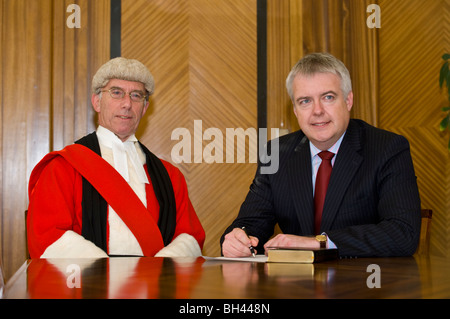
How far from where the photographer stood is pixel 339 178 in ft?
7.18

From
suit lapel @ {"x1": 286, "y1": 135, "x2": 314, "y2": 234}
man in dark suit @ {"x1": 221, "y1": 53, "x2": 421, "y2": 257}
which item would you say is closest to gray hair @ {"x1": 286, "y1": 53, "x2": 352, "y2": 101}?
man in dark suit @ {"x1": 221, "y1": 53, "x2": 421, "y2": 257}

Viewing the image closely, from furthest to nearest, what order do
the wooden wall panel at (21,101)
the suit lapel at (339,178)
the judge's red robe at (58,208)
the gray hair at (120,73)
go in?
the wooden wall panel at (21,101) < the gray hair at (120,73) < the judge's red robe at (58,208) < the suit lapel at (339,178)

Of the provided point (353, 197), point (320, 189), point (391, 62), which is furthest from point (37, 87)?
point (391, 62)

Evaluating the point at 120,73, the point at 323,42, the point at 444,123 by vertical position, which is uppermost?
the point at 323,42

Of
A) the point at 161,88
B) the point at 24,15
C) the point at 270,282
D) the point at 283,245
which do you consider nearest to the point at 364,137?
the point at 283,245

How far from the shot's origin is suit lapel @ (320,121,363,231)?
2160 millimetres

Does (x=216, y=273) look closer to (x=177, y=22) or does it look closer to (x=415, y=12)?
(x=177, y=22)

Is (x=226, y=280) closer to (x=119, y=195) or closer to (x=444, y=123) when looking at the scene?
(x=119, y=195)

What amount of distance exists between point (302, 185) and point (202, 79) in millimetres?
1610

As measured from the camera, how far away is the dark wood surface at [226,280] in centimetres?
96

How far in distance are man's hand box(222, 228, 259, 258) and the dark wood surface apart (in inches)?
10.9

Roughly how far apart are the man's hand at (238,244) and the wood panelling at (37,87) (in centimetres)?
191

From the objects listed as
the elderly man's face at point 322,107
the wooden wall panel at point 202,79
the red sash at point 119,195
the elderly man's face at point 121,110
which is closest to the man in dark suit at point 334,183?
the elderly man's face at point 322,107

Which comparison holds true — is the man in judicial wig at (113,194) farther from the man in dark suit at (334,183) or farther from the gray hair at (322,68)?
the gray hair at (322,68)
